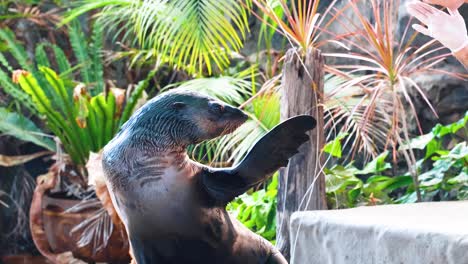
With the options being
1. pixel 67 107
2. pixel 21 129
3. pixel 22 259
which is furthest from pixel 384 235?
pixel 22 259

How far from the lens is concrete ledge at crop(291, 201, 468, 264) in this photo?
4.43 ft

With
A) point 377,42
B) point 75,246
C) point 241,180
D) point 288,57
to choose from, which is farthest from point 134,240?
point 75,246

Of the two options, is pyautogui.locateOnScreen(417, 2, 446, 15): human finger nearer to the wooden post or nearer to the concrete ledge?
the concrete ledge

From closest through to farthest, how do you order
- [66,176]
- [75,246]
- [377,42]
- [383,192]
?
[377,42] < [383,192] < [75,246] < [66,176]

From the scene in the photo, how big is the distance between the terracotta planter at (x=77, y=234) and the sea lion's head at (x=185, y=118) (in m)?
3.19

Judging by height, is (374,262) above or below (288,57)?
below

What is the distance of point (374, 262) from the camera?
1.49 meters

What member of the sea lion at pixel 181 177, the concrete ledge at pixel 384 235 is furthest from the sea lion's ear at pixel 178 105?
the concrete ledge at pixel 384 235

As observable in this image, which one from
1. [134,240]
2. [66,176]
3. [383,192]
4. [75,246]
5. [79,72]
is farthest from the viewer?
[79,72]

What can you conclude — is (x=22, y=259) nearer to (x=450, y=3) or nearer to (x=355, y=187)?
(x=355, y=187)

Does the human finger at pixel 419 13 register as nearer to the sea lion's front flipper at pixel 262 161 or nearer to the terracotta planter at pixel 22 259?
the sea lion's front flipper at pixel 262 161

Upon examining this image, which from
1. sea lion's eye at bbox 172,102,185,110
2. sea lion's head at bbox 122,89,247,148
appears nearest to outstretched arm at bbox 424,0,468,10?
sea lion's head at bbox 122,89,247,148

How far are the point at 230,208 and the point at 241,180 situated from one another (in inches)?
97.3

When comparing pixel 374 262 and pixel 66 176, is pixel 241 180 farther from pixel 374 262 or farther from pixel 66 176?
pixel 66 176
